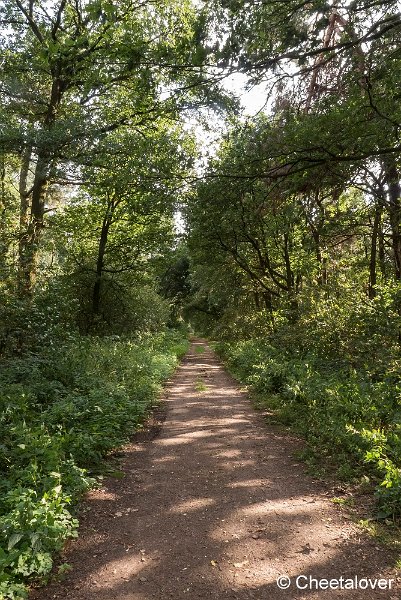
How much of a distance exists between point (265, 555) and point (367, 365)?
5.43 metres

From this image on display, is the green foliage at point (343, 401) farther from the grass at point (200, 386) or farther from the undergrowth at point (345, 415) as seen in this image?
the grass at point (200, 386)

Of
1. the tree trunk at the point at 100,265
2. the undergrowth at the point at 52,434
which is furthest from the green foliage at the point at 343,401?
the tree trunk at the point at 100,265

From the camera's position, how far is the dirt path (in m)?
3.12

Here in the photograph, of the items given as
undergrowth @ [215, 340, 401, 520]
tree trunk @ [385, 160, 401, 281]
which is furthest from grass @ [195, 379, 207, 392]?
tree trunk @ [385, 160, 401, 281]

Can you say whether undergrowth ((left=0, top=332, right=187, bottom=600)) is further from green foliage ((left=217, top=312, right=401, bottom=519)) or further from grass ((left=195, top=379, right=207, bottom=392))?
green foliage ((left=217, top=312, right=401, bottom=519))

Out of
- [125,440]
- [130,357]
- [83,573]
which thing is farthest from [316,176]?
[130,357]

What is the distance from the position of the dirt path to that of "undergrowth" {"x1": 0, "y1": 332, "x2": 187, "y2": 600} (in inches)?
12.6

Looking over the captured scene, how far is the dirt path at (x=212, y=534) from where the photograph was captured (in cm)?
312

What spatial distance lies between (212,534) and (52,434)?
8.67ft

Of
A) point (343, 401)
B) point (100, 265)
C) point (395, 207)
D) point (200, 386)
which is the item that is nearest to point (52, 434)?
point (343, 401)

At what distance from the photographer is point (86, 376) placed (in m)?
8.42

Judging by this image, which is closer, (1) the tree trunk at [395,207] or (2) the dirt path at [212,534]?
(2) the dirt path at [212,534]

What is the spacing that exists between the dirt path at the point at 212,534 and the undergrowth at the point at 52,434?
0.32m

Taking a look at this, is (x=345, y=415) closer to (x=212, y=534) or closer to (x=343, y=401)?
(x=343, y=401)
